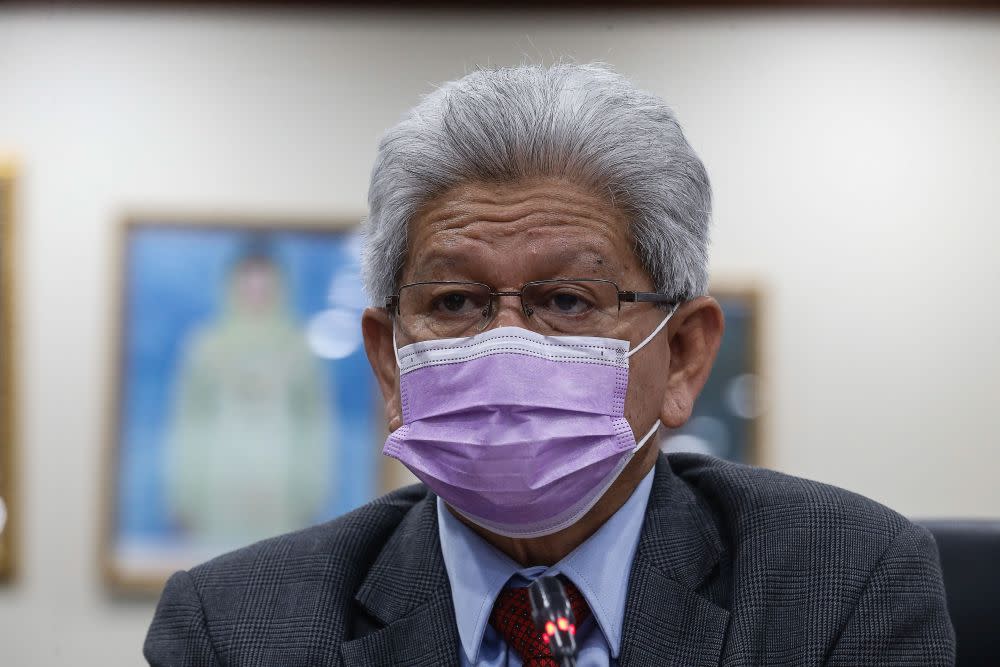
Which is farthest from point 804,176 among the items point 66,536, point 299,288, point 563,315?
point 66,536

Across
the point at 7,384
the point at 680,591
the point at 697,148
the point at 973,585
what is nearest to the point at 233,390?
the point at 7,384

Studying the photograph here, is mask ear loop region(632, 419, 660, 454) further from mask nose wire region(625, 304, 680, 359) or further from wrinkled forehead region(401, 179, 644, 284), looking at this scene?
wrinkled forehead region(401, 179, 644, 284)

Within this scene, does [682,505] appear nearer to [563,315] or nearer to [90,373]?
[563,315]

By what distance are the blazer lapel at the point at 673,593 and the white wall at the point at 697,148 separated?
142cm

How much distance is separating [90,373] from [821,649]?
2317 millimetres

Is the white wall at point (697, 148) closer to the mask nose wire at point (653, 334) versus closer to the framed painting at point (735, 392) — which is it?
the framed painting at point (735, 392)

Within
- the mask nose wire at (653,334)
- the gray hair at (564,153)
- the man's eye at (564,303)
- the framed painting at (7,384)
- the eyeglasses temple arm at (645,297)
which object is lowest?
the framed painting at (7,384)

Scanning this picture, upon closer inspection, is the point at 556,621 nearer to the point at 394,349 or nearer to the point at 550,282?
the point at 550,282

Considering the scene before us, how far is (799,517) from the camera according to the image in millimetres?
1544

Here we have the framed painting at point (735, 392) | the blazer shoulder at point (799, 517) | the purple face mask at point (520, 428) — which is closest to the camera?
the purple face mask at point (520, 428)

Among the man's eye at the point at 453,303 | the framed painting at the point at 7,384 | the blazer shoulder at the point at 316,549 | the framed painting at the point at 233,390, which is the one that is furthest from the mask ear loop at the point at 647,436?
the framed painting at the point at 7,384

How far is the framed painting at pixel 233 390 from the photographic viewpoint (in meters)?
2.95

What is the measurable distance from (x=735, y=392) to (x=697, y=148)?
2.39 feet

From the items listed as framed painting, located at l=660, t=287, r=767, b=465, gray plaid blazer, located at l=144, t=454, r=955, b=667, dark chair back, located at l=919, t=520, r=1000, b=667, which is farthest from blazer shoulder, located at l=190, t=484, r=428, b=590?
framed painting, located at l=660, t=287, r=767, b=465
